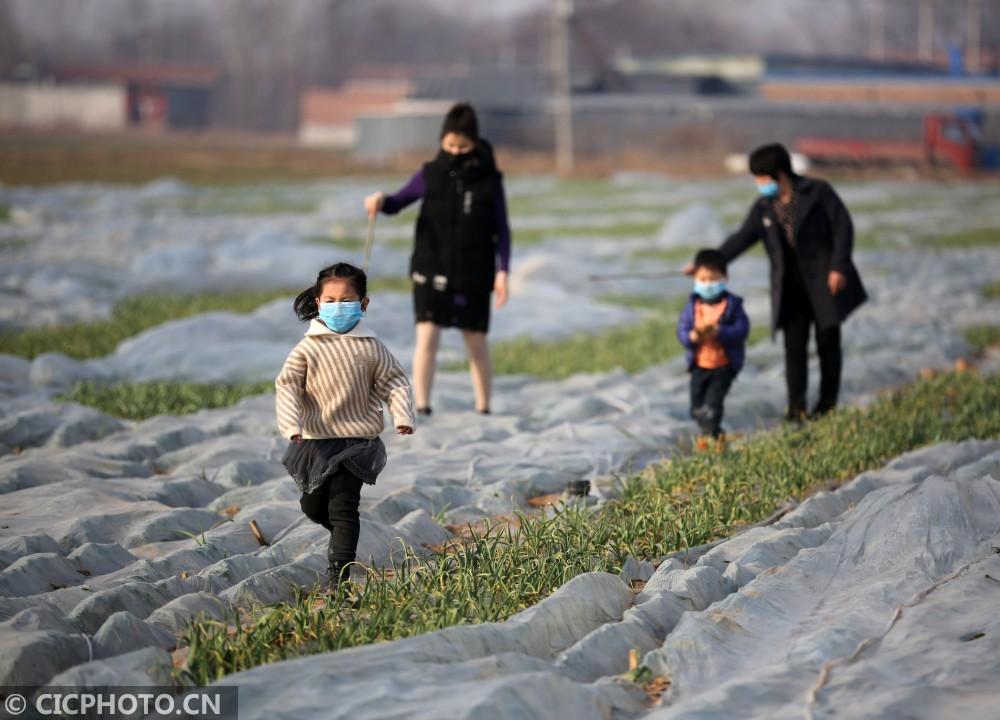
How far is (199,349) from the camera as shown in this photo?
11.3 m

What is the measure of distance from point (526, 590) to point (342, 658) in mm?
1074

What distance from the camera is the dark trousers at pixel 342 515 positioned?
5492mm

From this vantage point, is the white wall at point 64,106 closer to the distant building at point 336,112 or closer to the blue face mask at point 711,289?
the distant building at point 336,112

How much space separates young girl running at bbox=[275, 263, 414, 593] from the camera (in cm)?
549

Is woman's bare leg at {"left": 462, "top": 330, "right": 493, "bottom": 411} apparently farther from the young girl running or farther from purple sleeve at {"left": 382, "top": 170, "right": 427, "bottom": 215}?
the young girl running

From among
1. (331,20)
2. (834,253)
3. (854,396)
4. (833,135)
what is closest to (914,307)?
(854,396)

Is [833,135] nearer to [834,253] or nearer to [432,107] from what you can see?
[432,107]

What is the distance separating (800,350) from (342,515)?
13.6ft

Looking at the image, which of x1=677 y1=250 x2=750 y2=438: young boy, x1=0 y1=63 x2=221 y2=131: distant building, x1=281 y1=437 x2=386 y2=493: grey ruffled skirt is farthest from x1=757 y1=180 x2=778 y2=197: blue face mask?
x1=0 y1=63 x2=221 y2=131: distant building

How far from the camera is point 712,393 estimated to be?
27.4 ft

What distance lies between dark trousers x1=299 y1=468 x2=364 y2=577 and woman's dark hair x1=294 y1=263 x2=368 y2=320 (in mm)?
619

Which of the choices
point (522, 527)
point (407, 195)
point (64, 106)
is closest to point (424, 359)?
point (407, 195)

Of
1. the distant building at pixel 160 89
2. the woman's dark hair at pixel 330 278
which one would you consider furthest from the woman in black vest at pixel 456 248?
the distant building at pixel 160 89

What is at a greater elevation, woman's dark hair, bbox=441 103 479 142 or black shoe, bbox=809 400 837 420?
woman's dark hair, bbox=441 103 479 142
